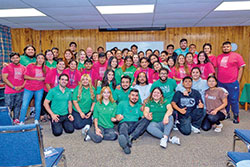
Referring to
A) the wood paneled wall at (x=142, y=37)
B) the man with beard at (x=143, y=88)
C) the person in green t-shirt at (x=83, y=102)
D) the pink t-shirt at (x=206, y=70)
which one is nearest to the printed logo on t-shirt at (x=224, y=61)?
the pink t-shirt at (x=206, y=70)

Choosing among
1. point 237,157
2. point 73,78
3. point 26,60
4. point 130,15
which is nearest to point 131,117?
point 73,78

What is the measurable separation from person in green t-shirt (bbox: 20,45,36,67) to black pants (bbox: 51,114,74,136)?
1594 mm

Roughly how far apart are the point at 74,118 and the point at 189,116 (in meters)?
2.30

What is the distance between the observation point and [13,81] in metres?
4.10

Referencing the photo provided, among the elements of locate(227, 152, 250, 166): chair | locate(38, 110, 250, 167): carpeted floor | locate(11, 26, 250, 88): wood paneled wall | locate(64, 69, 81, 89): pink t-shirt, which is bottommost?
locate(38, 110, 250, 167): carpeted floor

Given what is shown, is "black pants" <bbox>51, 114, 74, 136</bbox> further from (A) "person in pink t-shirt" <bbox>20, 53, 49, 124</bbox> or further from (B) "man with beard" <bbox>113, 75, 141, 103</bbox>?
(B) "man with beard" <bbox>113, 75, 141, 103</bbox>

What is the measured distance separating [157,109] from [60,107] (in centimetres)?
185

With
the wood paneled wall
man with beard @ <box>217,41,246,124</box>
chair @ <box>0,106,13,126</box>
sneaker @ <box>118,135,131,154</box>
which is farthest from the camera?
the wood paneled wall

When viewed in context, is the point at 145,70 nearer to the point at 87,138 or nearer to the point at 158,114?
the point at 158,114

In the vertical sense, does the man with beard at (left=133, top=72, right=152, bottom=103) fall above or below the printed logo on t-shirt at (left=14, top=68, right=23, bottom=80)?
below

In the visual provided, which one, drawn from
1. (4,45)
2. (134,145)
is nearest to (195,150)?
(134,145)

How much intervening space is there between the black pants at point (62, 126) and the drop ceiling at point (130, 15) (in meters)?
2.37

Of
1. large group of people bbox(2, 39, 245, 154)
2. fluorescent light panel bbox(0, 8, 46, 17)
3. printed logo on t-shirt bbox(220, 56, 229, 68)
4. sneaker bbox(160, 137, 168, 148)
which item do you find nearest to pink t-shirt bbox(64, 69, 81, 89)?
large group of people bbox(2, 39, 245, 154)

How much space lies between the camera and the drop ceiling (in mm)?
4008
